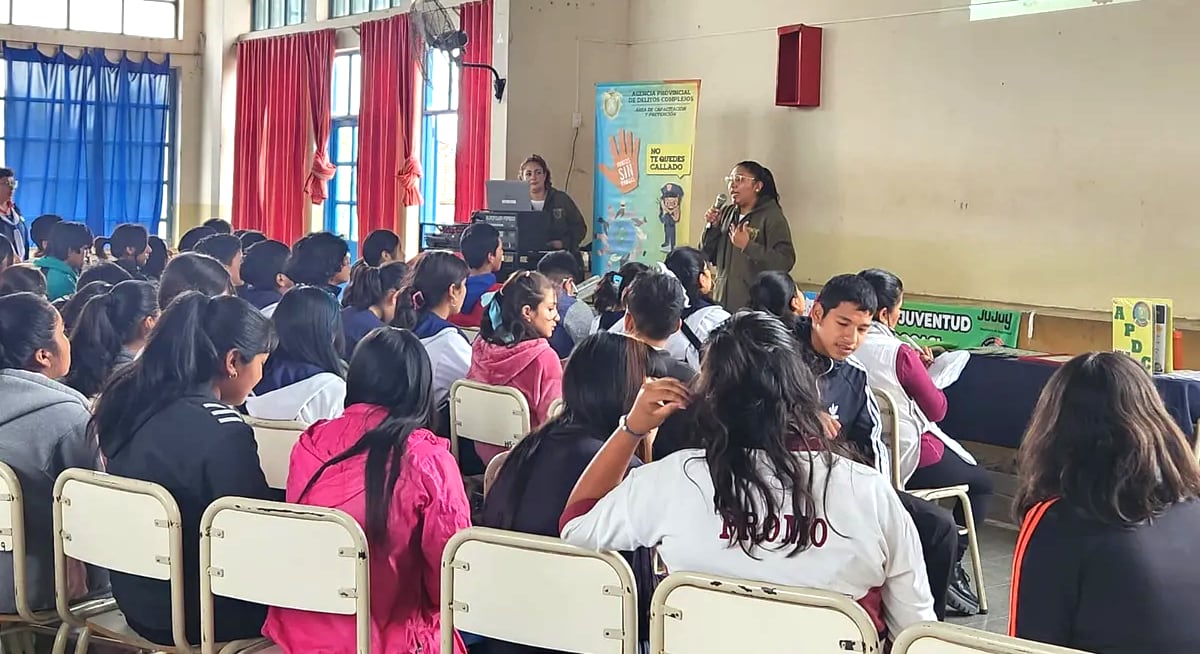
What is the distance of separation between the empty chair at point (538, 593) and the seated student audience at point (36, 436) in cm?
111

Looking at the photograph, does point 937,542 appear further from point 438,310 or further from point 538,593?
point 438,310

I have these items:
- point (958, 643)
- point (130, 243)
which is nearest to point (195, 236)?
point (130, 243)

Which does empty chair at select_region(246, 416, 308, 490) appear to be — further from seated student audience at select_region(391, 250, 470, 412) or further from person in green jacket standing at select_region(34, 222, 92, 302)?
person in green jacket standing at select_region(34, 222, 92, 302)

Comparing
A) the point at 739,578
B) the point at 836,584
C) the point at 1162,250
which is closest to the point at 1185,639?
the point at 836,584

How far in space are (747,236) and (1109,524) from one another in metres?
4.72

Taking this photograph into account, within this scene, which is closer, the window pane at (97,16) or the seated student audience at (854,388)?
the seated student audience at (854,388)

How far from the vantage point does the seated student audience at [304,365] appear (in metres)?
3.39

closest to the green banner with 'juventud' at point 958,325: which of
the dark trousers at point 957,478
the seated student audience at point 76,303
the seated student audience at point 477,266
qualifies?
the dark trousers at point 957,478

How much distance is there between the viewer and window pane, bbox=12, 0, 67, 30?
1148 cm

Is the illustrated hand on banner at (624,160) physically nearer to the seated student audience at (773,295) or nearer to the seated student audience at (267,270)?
the seated student audience at (267,270)

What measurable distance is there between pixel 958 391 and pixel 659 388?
137 inches

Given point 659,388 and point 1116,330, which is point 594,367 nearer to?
point 659,388

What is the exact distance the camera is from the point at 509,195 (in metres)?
7.86

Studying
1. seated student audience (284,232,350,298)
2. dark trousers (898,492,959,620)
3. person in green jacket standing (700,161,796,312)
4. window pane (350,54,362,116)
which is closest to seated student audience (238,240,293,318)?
seated student audience (284,232,350,298)
